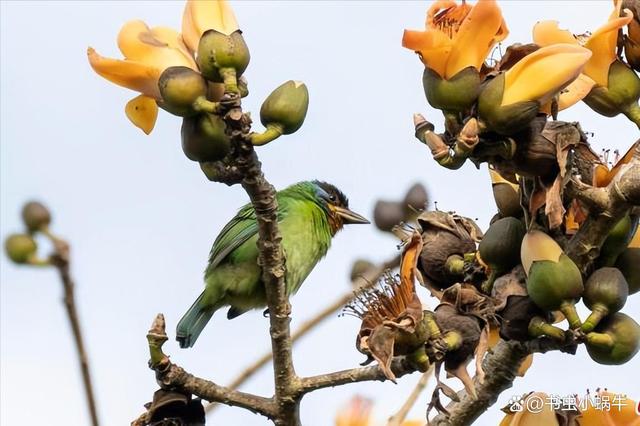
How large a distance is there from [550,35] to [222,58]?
74 cm

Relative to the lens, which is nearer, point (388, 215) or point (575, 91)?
point (575, 91)

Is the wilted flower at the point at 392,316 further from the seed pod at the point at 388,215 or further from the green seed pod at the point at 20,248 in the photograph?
the seed pod at the point at 388,215

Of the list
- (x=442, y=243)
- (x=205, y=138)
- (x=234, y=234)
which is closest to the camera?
(x=205, y=138)

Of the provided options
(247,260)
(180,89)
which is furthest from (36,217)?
(247,260)

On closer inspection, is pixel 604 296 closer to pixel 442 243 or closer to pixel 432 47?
pixel 442 243

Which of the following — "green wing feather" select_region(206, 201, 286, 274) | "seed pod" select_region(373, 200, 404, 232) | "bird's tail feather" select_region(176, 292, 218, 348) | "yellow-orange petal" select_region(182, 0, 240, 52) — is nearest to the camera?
"yellow-orange petal" select_region(182, 0, 240, 52)

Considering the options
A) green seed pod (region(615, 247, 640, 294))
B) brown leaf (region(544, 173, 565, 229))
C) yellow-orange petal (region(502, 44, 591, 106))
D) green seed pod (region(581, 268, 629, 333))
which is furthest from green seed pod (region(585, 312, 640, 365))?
yellow-orange petal (region(502, 44, 591, 106))

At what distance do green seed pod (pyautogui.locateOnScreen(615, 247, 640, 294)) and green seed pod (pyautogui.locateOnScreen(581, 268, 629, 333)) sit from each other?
0.39ft

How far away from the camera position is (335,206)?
696 centimetres

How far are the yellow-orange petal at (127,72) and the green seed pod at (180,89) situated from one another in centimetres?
6

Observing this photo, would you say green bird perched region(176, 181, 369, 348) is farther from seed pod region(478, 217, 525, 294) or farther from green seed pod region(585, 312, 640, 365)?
green seed pod region(585, 312, 640, 365)

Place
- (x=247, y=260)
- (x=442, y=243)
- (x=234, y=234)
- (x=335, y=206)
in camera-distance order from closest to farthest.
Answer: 1. (x=442, y=243)
2. (x=247, y=260)
3. (x=234, y=234)
4. (x=335, y=206)

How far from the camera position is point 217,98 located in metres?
2.38

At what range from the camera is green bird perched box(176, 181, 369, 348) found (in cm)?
611
